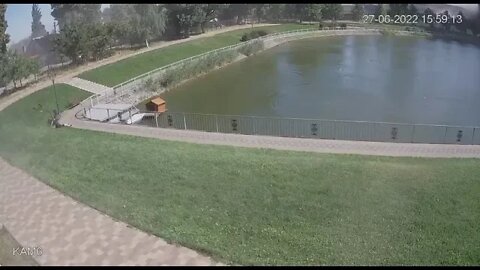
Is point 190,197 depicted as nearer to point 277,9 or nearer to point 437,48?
point 437,48

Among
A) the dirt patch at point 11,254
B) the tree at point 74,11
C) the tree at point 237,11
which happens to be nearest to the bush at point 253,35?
the tree at point 237,11

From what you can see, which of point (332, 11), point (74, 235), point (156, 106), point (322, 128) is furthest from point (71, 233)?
point (332, 11)

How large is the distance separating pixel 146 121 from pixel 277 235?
1419 centimetres

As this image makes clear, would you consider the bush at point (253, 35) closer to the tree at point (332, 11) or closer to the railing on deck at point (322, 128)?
the tree at point (332, 11)

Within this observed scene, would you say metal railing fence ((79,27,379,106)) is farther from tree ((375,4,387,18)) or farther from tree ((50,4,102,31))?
tree ((50,4,102,31))

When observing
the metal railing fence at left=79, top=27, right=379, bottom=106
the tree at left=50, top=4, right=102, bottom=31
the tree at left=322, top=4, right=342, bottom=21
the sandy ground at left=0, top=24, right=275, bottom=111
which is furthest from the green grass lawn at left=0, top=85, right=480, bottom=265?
the tree at left=322, top=4, right=342, bottom=21

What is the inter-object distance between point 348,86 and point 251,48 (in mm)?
16407

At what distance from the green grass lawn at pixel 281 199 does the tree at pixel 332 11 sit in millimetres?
56547

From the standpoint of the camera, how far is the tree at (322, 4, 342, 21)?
66.7 m

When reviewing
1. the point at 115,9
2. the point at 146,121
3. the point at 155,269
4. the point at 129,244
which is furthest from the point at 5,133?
the point at 115,9

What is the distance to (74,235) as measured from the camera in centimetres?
1012

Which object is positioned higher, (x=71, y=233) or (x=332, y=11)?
(x=332, y=11)

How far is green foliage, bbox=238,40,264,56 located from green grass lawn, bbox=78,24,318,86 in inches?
95.6

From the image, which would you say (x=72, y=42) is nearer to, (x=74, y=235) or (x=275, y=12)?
(x=74, y=235)
